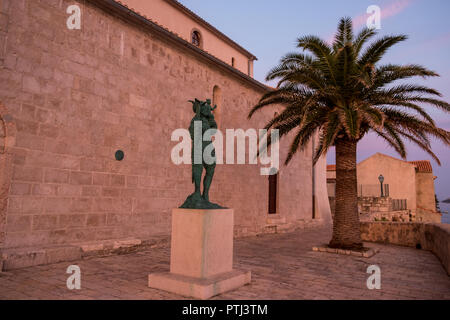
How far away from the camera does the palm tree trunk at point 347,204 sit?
29.6 ft

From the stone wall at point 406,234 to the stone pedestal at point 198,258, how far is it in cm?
622

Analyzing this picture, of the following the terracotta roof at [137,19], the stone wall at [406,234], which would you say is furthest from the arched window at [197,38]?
the stone wall at [406,234]

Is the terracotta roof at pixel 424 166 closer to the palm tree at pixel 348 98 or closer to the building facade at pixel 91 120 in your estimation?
the palm tree at pixel 348 98

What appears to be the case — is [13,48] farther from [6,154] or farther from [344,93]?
[344,93]

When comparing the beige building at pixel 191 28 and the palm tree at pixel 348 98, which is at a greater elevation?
the beige building at pixel 191 28

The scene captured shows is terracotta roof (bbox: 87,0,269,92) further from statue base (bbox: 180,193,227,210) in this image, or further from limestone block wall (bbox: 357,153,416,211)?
limestone block wall (bbox: 357,153,416,211)

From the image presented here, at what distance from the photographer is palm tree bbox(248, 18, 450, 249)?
8.48 m

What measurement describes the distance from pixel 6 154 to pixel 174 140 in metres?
4.41

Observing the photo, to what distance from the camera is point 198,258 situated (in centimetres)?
477

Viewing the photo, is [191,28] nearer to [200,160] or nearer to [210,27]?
[210,27]

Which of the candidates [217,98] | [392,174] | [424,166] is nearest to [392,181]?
[392,174]

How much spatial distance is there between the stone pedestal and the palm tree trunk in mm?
4854

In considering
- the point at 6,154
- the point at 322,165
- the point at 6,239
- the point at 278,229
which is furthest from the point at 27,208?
the point at 322,165

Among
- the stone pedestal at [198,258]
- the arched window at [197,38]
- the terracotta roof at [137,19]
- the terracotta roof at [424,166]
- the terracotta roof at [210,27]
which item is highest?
the terracotta roof at [210,27]
